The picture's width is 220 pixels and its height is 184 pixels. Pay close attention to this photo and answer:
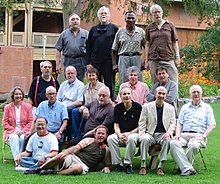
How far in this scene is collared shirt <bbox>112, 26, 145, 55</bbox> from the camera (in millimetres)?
10188

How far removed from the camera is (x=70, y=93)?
9836 mm

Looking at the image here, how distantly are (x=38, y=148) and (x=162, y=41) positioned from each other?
2.84 m

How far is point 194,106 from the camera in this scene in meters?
8.84

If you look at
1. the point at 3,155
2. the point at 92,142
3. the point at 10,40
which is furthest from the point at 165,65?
the point at 10,40

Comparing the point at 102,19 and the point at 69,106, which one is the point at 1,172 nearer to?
the point at 69,106

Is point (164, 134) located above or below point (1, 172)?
above

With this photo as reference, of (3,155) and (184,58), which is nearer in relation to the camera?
(3,155)

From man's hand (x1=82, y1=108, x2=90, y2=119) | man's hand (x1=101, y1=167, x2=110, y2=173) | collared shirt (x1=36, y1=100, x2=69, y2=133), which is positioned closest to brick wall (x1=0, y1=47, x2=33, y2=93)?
collared shirt (x1=36, y1=100, x2=69, y2=133)

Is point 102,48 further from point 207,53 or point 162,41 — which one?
point 207,53

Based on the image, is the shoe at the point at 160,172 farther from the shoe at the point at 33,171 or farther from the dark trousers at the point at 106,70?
the dark trousers at the point at 106,70

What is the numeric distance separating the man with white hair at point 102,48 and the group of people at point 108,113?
0.7 inches

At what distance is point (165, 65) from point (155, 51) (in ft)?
0.97

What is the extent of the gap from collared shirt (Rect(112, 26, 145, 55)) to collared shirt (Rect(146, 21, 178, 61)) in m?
0.29

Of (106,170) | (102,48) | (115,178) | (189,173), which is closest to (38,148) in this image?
(106,170)
